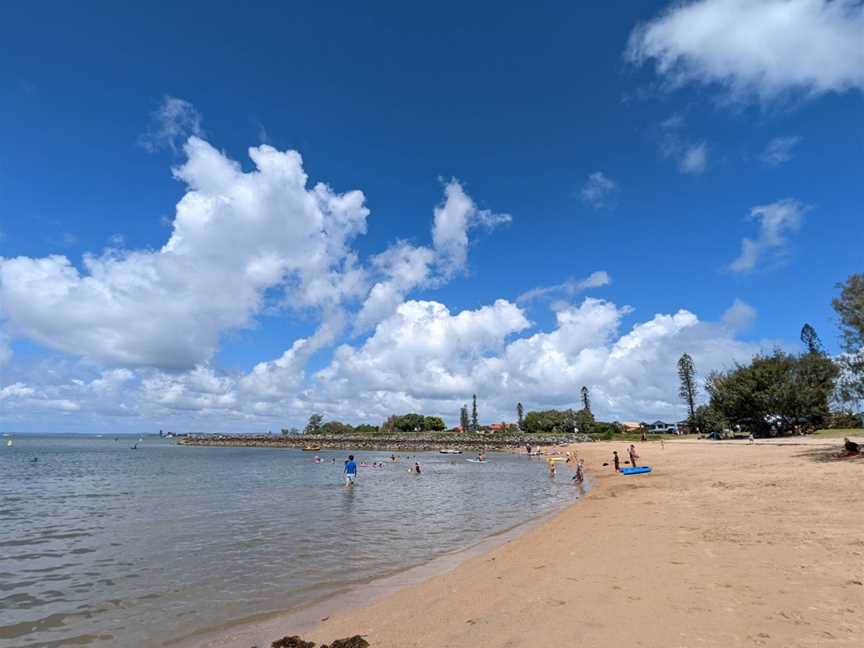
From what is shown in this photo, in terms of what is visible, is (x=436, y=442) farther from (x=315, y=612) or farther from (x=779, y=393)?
(x=315, y=612)

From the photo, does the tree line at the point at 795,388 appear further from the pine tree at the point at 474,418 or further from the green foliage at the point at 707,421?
the pine tree at the point at 474,418

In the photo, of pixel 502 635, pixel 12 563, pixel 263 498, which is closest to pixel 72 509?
pixel 263 498

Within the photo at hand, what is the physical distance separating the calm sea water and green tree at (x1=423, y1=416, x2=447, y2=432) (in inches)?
5413

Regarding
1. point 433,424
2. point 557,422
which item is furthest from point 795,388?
point 433,424

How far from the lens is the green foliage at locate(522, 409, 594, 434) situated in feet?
463

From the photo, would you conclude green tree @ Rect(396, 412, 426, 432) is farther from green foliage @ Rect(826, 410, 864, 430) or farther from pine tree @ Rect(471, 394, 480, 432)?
green foliage @ Rect(826, 410, 864, 430)

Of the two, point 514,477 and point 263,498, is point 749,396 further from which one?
point 263,498

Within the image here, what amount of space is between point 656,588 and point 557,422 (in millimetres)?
144618

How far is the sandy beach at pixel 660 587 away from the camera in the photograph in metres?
6.34

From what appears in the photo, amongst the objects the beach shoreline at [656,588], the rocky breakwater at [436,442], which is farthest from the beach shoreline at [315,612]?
the rocky breakwater at [436,442]

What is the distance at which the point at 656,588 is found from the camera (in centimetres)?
818

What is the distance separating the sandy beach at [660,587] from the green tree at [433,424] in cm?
15467

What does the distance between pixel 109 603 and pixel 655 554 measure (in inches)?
467

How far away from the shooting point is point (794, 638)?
18.9 feet
